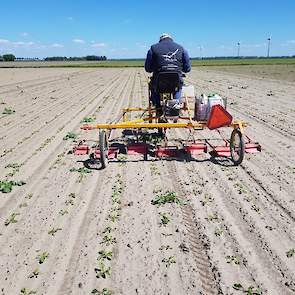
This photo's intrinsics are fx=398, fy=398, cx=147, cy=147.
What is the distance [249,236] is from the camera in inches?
184

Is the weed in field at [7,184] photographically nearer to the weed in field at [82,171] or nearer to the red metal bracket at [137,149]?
the weed in field at [82,171]

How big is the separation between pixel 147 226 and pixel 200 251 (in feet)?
2.84

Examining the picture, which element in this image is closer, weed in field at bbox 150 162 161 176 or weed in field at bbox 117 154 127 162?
weed in field at bbox 150 162 161 176

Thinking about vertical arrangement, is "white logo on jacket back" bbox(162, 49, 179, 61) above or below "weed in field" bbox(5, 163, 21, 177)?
above

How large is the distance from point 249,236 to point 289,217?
819 mm

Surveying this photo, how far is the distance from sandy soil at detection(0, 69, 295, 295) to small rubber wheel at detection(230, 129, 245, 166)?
16cm

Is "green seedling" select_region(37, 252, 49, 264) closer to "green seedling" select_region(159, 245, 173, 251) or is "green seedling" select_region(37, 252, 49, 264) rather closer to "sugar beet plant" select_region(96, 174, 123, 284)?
"sugar beet plant" select_region(96, 174, 123, 284)

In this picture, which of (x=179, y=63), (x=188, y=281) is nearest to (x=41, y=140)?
(x=179, y=63)

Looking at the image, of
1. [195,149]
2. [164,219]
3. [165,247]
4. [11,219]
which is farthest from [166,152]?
[165,247]

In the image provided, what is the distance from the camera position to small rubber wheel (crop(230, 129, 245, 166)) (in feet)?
23.1

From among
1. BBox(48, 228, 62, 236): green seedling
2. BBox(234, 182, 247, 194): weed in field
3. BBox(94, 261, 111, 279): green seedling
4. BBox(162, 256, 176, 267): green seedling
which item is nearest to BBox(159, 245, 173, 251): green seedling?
BBox(162, 256, 176, 267): green seedling

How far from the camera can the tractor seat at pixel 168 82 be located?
7.89 metres

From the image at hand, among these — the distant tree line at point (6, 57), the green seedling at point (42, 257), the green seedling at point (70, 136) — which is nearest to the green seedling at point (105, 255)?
the green seedling at point (42, 257)

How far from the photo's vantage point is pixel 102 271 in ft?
13.1
